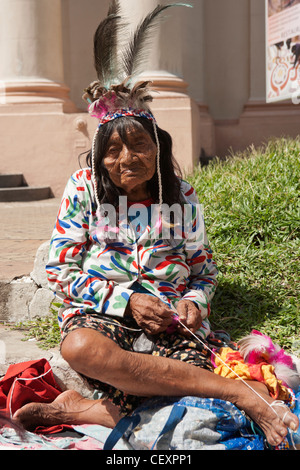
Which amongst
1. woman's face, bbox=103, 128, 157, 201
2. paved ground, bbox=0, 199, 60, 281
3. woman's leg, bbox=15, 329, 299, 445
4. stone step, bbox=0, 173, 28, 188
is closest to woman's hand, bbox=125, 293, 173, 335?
woman's leg, bbox=15, 329, 299, 445

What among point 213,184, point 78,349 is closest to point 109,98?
point 78,349

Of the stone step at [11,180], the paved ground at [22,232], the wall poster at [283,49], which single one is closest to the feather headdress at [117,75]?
the paved ground at [22,232]

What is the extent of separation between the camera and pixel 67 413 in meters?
3.13

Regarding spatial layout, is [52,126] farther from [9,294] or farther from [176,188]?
[176,188]

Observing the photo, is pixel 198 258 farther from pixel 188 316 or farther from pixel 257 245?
pixel 257 245

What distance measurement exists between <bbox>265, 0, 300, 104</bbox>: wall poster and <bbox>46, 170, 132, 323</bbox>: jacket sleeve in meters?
3.35

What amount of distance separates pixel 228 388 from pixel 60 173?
21.1 feet

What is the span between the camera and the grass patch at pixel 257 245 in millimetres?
3826

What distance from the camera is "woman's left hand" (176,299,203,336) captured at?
9.66ft

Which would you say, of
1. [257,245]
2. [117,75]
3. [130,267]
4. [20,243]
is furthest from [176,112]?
[130,267]

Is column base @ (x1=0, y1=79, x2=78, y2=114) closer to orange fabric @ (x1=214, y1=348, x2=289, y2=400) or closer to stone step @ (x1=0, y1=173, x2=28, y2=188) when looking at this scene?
Result: stone step @ (x1=0, y1=173, x2=28, y2=188)

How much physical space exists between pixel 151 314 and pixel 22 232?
10.5 feet

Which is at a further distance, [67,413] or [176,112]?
[176,112]

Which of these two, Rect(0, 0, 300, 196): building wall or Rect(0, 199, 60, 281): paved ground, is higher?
Rect(0, 0, 300, 196): building wall
